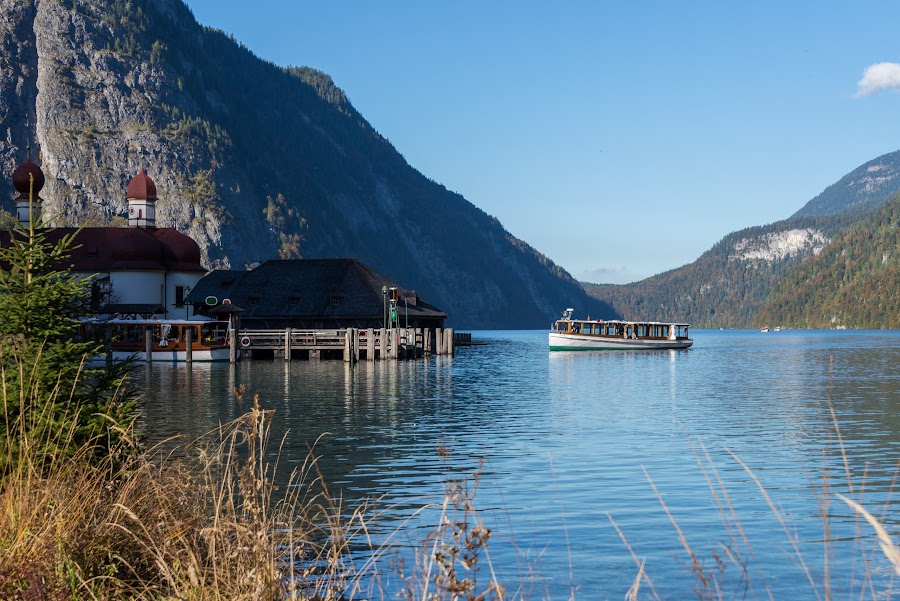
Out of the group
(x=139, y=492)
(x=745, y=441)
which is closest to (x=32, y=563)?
(x=139, y=492)

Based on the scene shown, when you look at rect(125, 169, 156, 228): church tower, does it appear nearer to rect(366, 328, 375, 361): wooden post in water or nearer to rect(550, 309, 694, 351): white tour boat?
rect(366, 328, 375, 361): wooden post in water

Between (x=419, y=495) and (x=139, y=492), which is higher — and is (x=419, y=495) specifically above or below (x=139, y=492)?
below

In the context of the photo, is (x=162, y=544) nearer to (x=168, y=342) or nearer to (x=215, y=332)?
(x=168, y=342)

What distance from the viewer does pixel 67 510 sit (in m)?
9.47

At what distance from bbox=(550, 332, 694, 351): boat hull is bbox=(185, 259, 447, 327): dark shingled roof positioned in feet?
56.6

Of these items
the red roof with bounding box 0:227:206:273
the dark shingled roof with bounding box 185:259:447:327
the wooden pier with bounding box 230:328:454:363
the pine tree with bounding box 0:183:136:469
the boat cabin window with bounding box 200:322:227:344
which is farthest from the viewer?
the dark shingled roof with bounding box 185:259:447:327

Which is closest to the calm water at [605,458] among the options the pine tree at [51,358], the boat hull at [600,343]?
the pine tree at [51,358]

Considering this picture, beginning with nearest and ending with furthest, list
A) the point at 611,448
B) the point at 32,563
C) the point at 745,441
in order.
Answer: the point at 32,563 → the point at 611,448 → the point at 745,441

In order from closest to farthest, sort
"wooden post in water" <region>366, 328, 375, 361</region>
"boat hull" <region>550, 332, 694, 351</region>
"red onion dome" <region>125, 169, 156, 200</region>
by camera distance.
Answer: "wooden post in water" <region>366, 328, 375, 361</region> < "red onion dome" <region>125, 169, 156, 200</region> < "boat hull" <region>550, 332, 694, 351</region>

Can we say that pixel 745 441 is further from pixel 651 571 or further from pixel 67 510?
pixel 67 510

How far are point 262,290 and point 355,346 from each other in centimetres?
1867

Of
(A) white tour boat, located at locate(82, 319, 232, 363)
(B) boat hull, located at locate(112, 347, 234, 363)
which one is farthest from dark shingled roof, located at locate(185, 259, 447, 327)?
(B) boat hull, located at locate(112, 347, 234, 363)

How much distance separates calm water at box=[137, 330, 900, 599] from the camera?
1302 centimetres

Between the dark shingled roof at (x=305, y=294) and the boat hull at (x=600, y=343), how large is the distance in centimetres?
1725
